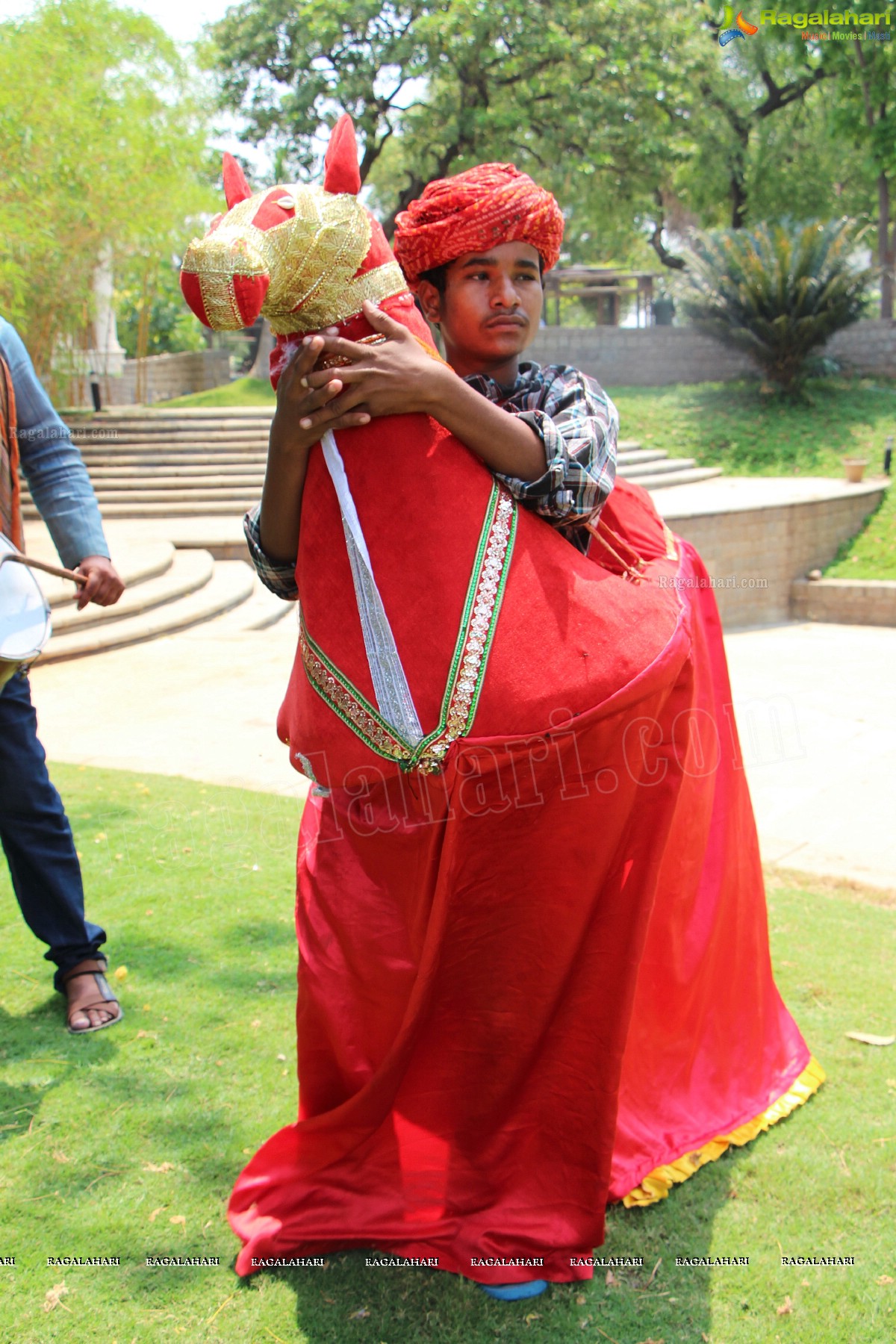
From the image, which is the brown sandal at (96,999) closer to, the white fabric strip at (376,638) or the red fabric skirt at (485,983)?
the red fabric skirt at (485,983)

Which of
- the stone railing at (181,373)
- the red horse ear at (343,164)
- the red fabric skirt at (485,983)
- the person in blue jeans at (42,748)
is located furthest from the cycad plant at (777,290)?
the red horse ear at (343,164)

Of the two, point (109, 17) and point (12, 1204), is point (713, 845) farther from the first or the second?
point (109, 17)

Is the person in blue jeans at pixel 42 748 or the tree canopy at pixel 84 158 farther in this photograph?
the tree canopy at pixel 84 158

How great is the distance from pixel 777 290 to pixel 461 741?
55.6 ft

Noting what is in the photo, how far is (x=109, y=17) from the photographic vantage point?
63.6 ft

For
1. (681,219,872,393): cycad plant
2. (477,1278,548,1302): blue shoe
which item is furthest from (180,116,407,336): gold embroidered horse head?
(681,219,872,393): cycad plant

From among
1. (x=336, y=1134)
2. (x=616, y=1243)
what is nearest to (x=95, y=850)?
(x=336, y=1134)

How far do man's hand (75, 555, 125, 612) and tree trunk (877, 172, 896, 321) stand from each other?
19361 millimetres

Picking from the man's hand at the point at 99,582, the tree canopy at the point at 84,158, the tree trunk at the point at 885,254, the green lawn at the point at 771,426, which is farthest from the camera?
the tree trunk at the point at 885,254

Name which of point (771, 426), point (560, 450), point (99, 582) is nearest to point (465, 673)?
point (560, 450)

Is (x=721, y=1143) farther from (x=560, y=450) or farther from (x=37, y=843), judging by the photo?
(x=37, y=843)

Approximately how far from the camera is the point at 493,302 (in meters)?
1.84

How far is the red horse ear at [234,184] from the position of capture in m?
1.66

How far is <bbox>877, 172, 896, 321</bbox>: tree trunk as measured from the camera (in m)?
19.9
